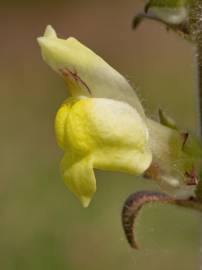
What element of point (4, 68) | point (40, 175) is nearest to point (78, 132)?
point (40, 175)

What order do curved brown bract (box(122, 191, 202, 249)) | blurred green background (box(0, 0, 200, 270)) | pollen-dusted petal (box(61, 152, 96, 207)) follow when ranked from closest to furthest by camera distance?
pollen-dusted petal (box(61, 152, 96, 207)), curved brown bract (box(122, 191, 202, 249)), blurred green background (box(0, 0, 200, 270))

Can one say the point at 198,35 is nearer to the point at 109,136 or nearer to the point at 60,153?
the point at 109,136

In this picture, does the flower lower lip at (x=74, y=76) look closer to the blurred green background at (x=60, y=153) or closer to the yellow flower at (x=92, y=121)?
the yellow flower at (x=92, y=121)

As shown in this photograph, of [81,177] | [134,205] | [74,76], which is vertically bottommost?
[134,205]

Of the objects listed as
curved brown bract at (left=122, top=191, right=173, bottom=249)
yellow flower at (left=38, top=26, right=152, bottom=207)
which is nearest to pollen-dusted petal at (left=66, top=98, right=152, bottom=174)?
yellow flower at (left=38, top=26, right=152, bottom=207)

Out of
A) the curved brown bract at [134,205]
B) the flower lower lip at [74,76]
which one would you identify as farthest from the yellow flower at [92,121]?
the curved brown bract at [134,205]

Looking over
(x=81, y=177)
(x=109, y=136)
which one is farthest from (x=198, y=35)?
(x=81, y=177)

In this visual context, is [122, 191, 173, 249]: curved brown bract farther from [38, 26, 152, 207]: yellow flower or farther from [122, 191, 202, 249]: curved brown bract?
[38, 26, 152, 207]: yellow flower
